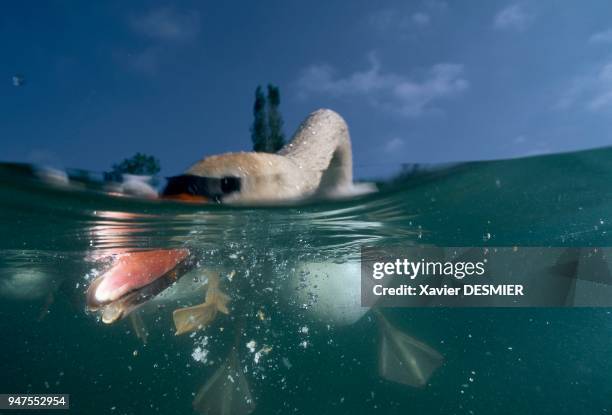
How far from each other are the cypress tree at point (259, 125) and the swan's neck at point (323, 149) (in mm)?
896

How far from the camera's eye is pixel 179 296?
64.2 feet

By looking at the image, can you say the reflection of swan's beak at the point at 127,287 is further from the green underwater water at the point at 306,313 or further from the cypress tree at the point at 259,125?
the cypress tree at the point at 259,125

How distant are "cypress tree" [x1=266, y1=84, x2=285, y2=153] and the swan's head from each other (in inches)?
34.1

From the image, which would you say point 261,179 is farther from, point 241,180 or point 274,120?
point 274,120

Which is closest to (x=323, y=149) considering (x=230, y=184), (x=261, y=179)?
(x=261, y=179)

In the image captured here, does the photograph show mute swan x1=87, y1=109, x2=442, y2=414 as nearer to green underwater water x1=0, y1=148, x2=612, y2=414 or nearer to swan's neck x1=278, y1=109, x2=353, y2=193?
swan's neck x1=278, y1=109, x2=353, y2=193

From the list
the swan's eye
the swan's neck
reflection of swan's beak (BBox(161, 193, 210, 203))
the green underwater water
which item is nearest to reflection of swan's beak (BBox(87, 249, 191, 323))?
the green underwater water

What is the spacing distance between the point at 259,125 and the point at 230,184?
5.57 feet

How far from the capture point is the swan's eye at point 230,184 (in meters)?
5.66

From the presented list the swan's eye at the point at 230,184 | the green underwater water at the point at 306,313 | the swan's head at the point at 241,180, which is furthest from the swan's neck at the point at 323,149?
the green underwater water at the point at 306,313

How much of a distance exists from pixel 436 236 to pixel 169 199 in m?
9.57

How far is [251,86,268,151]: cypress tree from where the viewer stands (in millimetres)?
6914

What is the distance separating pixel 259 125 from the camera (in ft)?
23.3

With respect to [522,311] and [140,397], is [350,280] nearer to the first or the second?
[522,311]
